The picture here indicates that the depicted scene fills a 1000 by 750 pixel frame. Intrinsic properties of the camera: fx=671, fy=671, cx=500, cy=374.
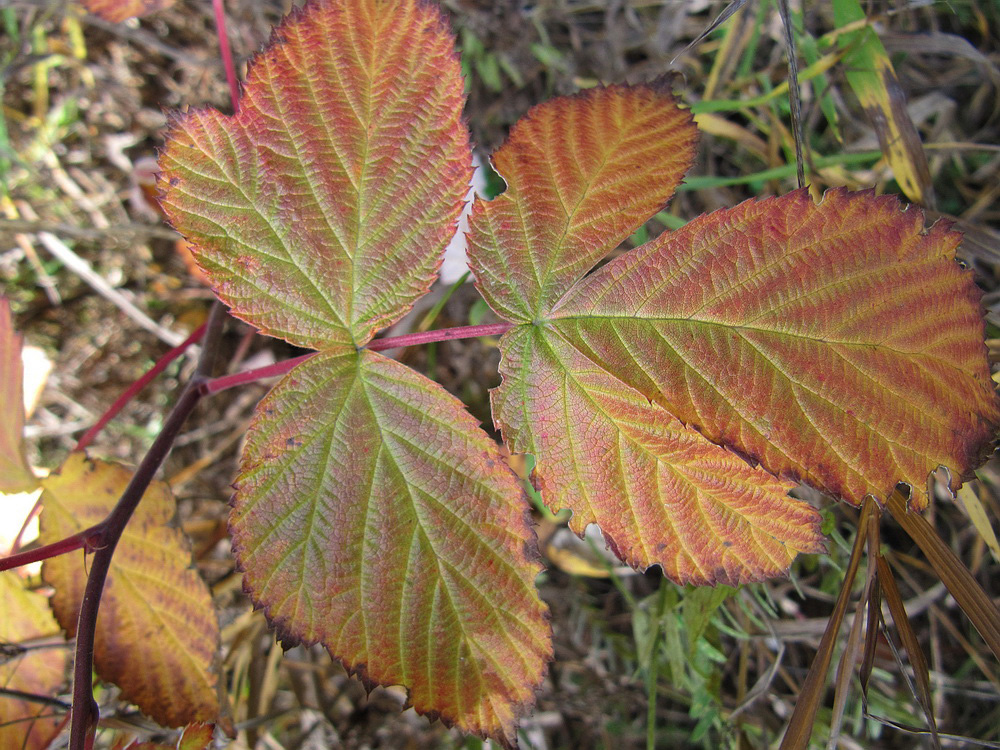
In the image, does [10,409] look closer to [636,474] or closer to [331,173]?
[331,173]

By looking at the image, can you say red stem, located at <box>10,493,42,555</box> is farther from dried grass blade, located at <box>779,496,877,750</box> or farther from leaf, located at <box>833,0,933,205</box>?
leaf, located at <box>833,0,933,205</box>

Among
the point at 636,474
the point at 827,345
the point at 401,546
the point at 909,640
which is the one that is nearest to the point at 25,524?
the point at 401,546

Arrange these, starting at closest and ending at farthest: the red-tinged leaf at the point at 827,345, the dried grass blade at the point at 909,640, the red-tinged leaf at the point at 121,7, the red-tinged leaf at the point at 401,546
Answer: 1. the red-tinged leaf at the point at 827,345
2. the red-tinged leaf at the point at 401,546
3. the dried grass blade at the point at 909,640
4. the red-tinged leaf at the point at 121,7

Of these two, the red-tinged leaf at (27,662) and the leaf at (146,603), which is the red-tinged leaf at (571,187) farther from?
the red-tinged leaf at (27,662)

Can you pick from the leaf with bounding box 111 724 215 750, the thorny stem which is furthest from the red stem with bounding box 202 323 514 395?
the leaf with bounding box 111 724 215 750

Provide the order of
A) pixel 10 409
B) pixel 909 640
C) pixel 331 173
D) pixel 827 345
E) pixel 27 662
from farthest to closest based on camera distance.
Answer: pixel 27 662, pixel 10 409, pixel 909 640, pixel 331 173, pixel 827 345

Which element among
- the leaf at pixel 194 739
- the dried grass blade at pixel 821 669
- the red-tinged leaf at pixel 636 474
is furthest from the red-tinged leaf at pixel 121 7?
the dried grass blade at pixel 821 669
